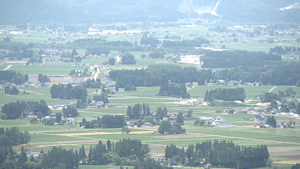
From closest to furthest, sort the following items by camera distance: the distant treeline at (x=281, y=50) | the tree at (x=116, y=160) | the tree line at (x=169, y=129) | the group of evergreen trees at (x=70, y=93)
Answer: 1. the tree at (x=116, y=160)
2. the tree line at (x=169, y=129)
3. the group of evergreen trees at (x=70, y=93)
4. the distant treeline at (x=281, y=50)

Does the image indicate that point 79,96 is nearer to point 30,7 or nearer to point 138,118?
point 138,118

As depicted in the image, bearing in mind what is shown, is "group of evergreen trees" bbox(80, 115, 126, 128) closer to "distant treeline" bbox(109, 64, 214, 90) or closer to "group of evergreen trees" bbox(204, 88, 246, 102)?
"group of evergreen trees" bbox(204, 88, 246, 102)

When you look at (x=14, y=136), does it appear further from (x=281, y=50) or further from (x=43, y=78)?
(x=281, y=50)

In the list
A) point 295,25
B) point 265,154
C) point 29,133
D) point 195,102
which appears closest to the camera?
point 265,154

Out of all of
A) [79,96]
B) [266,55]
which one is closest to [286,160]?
A: [79,96]

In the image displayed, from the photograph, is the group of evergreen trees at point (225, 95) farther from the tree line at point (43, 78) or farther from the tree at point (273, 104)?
the tree line at point (43, 78)

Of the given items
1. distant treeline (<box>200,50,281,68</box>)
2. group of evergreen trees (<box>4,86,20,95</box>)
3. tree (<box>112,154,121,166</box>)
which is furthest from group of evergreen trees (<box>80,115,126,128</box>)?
distant treeline (<box>200,50,281,68</box>)

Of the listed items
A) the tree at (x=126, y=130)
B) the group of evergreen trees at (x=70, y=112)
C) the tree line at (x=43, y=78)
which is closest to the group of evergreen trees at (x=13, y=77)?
the tree line at (x=43, y=78)

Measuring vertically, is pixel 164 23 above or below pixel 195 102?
above
